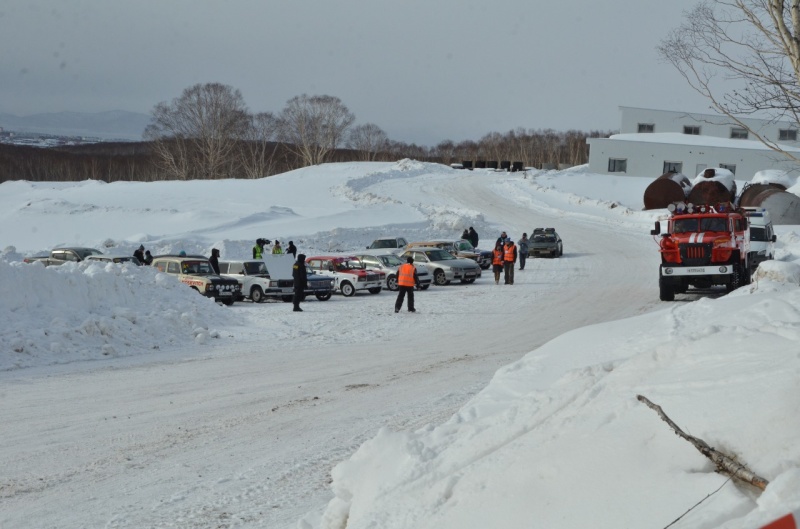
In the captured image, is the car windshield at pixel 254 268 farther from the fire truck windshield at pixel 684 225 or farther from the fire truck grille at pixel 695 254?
the fire truck grille at pixel 695 254

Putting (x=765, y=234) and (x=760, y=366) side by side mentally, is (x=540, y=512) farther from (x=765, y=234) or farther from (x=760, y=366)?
(x=765, y=234)

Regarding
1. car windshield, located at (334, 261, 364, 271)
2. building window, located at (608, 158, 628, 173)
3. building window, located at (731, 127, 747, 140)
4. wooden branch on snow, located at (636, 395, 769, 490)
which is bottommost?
car windshield, located at (334, 261, 364, 271)

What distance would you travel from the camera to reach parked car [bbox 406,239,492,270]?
3394cm

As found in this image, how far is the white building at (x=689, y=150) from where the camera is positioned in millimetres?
65562

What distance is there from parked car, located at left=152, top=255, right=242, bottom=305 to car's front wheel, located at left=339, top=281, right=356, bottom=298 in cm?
368

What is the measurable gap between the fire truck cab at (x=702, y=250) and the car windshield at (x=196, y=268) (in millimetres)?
13165

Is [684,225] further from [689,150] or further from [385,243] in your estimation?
[689,150]

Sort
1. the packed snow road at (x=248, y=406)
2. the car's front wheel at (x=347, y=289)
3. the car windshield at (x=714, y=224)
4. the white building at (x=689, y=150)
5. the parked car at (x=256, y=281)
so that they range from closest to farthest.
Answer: the packed snow road at (x=248, y=406), the car windshield at (x=714, y=224), the parked car at (x=256, y=281), the car's front wheel at (x=347, y=289), the white building at (x=689, y=150)

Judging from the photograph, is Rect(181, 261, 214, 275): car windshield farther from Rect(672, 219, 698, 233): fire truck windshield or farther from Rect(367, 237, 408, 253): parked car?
Rect(672, 219, 698, 233): fire truck windshield

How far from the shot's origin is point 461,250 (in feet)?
118

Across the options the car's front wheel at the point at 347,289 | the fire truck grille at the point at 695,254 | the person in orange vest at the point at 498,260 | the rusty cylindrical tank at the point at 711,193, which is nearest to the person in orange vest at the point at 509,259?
the person in orange vest at the point at 498,260

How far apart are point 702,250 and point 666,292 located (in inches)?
58.4

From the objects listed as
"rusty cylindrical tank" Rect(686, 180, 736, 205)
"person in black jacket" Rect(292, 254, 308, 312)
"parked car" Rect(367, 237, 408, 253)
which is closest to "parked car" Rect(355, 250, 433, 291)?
"person in black jacket" Rect(292, 254, 308, 312)

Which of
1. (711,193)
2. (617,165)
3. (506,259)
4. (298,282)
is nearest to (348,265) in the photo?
(506,259)
